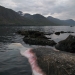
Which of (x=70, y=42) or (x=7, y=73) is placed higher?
(x=70, y=42)

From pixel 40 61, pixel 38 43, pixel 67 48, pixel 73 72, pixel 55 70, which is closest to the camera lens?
pixel 73 72

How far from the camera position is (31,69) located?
1817 cm

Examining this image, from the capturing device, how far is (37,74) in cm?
1628

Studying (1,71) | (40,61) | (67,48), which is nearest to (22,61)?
(40,61)

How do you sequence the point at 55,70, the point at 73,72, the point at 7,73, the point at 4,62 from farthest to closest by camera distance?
the point at 4,62 < the point at 7,73 < the point at 55,70 < the point at 73,72

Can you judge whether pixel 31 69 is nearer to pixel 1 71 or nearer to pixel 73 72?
pixel 1 71

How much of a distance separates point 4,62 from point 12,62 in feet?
3.80

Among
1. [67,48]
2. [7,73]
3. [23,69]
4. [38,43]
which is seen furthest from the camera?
[38,43]

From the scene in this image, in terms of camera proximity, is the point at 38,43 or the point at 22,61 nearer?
the point at 22,61

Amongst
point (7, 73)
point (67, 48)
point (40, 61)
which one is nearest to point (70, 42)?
point (67, 48)

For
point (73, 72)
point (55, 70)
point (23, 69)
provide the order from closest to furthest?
point (73, 72) < point (55, 70) < point (23, 69)

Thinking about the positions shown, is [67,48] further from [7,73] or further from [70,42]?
[7,73]

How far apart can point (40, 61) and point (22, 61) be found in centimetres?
340

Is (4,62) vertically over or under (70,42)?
under
